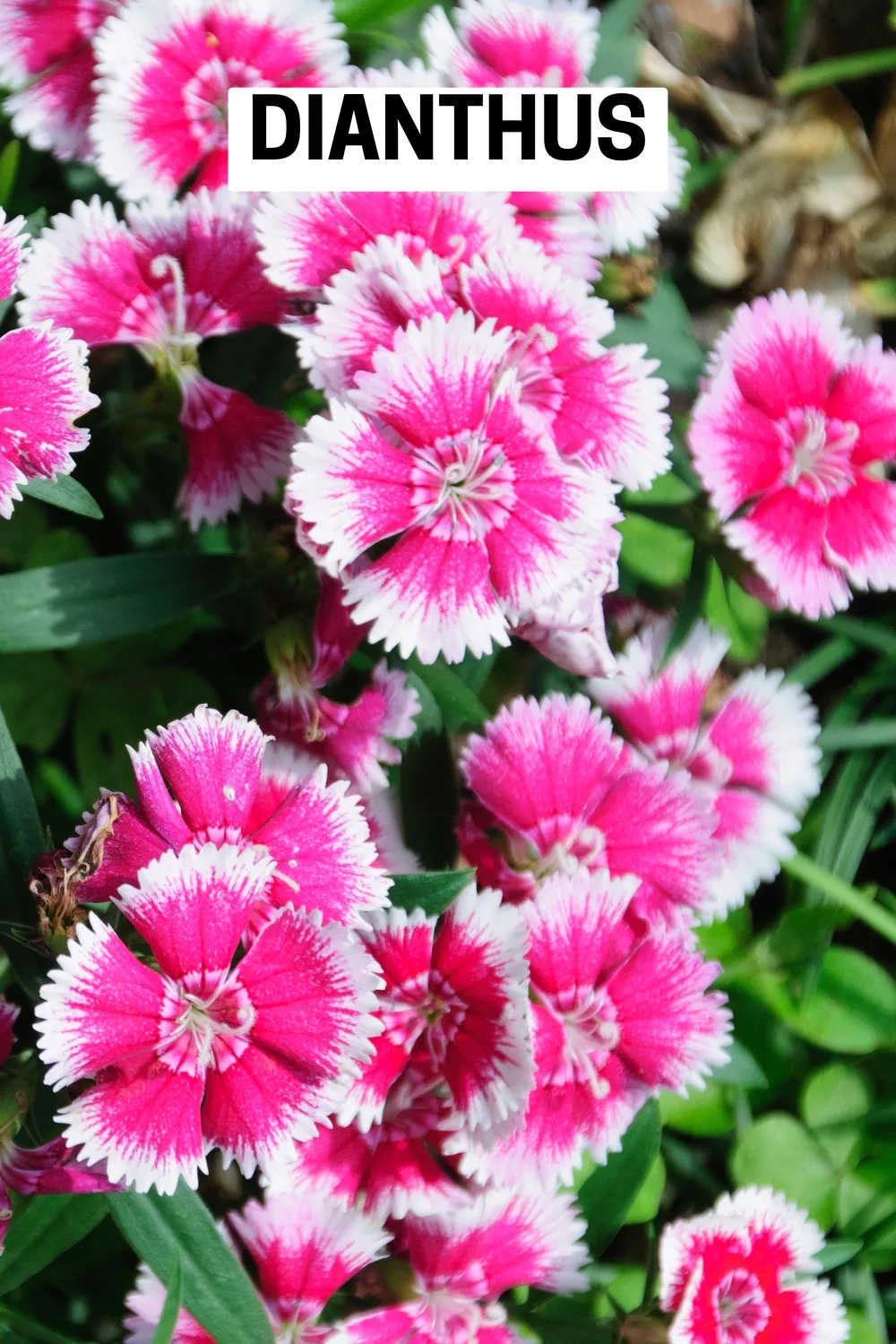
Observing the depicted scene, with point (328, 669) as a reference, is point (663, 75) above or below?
above

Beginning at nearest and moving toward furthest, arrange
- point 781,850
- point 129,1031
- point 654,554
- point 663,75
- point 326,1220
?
point 129,1031
point 326,1220
point 781,850
point 654,554
point 663,75

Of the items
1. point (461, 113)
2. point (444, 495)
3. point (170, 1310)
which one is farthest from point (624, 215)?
point (170, 1310)

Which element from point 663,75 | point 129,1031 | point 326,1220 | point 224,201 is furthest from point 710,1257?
point 663,75

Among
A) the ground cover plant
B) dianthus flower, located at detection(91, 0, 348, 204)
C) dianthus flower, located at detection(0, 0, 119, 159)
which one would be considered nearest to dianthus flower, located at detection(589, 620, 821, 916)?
the ground cover plant

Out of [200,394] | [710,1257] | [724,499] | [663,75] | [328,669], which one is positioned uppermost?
[663,75]

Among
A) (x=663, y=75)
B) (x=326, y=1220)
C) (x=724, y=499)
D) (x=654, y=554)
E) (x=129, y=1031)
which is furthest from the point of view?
(x=663, y=75)

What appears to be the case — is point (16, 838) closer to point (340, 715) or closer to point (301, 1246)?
point (340, 715)

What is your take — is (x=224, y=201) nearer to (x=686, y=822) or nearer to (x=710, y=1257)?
(x=686, y=822)
